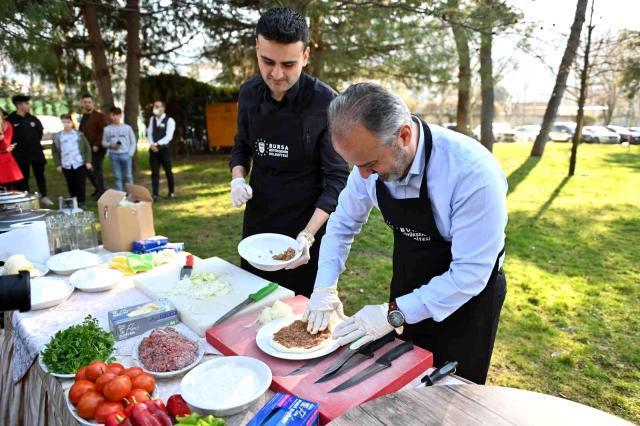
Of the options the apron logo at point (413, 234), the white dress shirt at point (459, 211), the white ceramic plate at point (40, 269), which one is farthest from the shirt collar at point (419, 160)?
the white ceramic plate at point (40, 269)

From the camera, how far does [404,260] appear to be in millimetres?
1807

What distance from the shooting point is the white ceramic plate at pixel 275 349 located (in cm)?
141

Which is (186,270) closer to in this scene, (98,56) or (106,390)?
(106,390)

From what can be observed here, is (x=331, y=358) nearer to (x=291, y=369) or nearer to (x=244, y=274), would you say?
(x=291, y=369)

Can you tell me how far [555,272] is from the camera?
4805mm

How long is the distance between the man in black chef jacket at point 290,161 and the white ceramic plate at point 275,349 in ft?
1.52

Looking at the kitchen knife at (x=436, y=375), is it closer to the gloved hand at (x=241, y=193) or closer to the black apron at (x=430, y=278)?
the black apron at (x=430, y=278)

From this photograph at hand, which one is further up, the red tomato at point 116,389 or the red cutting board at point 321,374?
the red tomato at point 116,389

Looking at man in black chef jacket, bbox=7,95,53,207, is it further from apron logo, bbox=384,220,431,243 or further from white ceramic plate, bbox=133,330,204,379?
apron logo, bbox=384,220,431,243

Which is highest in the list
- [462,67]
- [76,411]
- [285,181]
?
[462,67]

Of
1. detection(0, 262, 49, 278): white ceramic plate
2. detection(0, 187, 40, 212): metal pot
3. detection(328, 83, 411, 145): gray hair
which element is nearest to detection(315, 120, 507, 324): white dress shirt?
detection(328, 83, 411, 145): gray hair

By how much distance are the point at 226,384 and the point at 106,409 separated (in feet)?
1.03

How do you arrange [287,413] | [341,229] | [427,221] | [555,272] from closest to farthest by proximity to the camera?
[287,413] < [427,221] < [341,229] < [555,272]

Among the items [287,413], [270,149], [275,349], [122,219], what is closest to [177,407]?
[287,413]
